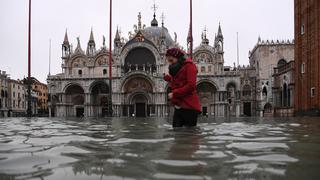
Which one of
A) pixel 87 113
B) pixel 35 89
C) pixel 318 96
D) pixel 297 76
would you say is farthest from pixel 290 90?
pixel 35 89

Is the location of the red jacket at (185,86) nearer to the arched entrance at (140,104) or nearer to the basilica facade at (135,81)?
the basilica facade at (135,81)

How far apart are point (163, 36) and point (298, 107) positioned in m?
27.3

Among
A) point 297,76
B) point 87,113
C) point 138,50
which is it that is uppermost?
point 138,50

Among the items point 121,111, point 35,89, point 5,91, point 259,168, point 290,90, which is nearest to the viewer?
point 259,168

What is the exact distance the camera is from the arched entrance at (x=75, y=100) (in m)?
51.5

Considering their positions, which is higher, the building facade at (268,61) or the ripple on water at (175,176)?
the building facade at (268,61)

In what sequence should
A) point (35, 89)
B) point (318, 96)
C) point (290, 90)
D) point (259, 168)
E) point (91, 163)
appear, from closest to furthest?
point (259, 168) → point (91, 163) → point (318, 96) → point (290, 90) → point (35, 89)

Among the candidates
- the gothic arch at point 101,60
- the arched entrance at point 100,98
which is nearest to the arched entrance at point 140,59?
the gothic arch at point 101,60

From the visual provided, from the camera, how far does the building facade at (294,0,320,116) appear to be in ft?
77.6

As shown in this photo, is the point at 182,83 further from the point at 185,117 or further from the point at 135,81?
the point at 135,81

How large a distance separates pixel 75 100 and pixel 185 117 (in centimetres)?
4647

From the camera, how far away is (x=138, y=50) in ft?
165

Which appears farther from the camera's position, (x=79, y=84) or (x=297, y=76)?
(x=79, y=84)

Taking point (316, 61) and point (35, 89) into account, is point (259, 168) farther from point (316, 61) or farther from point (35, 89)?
point (35, 89)
